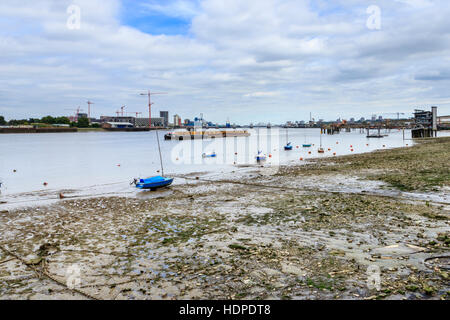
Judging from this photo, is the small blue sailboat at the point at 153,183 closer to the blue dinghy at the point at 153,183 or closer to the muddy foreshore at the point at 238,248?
the blue dinghy at the point at 153,183

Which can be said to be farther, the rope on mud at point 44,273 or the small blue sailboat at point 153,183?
the small blue sailboat at point 153,183

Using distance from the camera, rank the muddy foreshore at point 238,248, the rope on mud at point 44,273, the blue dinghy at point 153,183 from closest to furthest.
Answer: the muddy foreshore at point 238,248, the rope on mud at point 44,273, the blue dinghy at point 153,183

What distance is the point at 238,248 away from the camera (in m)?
10.3

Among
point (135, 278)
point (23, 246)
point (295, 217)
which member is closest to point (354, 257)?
point (295, 217)

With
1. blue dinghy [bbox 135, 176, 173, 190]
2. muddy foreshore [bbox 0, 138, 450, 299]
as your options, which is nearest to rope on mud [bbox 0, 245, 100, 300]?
muddy foreshore [bbox 0, 138, 450, 299]

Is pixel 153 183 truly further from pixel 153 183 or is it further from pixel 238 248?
pixel 238 248

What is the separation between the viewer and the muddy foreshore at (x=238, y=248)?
7469mm

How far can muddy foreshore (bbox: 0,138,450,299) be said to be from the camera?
747 cm

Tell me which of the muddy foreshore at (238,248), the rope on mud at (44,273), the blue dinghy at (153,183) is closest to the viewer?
the muddy foreshore at (238,248)

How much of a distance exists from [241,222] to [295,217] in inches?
102

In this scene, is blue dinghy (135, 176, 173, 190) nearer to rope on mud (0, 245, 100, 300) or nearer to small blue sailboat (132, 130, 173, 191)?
small blue sailboat (132, 130, 173, 191)

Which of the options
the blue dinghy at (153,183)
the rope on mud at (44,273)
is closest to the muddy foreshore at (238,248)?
the rope on mud at (44,273)

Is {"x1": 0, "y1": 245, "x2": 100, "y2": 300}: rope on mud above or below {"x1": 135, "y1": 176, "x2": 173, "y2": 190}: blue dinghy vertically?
below

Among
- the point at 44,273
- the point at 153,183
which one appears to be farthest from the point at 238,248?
the point at 153,183
